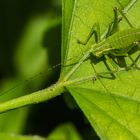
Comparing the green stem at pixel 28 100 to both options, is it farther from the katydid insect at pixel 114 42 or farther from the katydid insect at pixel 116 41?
the katydid insect at pixel 116 41

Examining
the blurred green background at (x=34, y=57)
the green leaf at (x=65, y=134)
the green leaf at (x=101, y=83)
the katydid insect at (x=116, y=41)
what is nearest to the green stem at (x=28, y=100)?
the green leaf at (x=101, y=83)

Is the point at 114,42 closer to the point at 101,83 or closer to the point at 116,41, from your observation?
the point at 116,41

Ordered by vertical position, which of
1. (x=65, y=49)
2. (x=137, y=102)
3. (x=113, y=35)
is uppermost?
(x=65, y=49)

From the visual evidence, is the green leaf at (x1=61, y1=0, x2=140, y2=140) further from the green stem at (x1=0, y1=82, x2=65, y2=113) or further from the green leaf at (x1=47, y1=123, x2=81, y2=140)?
the green leaf at (x1=47, y1=123, x2=81, y2=140)

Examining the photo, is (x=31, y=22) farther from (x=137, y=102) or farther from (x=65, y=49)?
(x=137, y=102)

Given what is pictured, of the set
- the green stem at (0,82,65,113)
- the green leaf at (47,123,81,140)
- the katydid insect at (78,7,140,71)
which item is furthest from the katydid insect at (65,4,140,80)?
the green leaf at (47,123,81,140)

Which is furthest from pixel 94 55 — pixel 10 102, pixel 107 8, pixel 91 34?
pixel 10 102

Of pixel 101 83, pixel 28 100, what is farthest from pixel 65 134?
A: pixel 28 100
